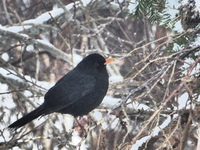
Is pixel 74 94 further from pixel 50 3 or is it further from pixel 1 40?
pixel 50 3

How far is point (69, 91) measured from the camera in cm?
350

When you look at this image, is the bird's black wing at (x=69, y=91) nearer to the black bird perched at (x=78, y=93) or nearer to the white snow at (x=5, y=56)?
the black bird perched at (x=78, y=93)

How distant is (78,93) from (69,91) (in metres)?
0.07

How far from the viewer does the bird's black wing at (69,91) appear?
136 inches

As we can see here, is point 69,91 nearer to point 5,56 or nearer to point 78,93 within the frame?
point 78,93

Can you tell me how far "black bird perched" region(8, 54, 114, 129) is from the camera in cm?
342

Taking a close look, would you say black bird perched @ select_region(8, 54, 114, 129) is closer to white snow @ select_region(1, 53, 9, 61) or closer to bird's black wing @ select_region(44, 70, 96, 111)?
bird's black wing @ select_region(44, 70, 96, 111)

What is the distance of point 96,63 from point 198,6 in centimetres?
130

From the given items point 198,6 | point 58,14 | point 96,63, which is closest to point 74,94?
point 96,63

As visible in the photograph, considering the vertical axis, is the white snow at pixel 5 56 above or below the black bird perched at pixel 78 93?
above

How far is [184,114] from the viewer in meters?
2.56

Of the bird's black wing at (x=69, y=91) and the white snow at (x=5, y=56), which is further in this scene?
the white snow at (x=5, y=56)

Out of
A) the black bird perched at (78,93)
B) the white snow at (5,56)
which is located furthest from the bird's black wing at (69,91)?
the white snow at (5,56)

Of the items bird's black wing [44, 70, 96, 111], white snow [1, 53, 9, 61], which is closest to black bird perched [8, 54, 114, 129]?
bird's black wing [44, 70, 96, 111]
